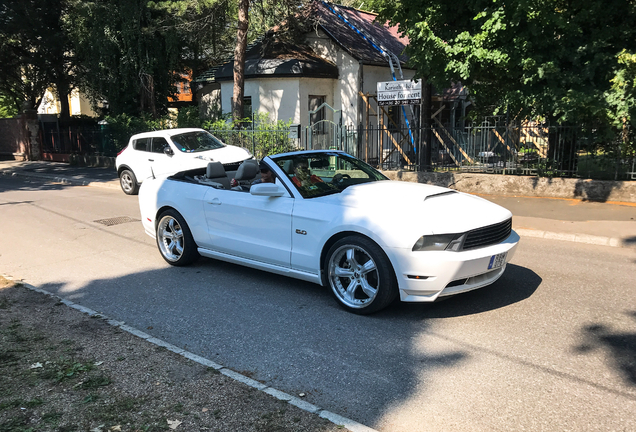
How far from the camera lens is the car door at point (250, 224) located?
5555 mm

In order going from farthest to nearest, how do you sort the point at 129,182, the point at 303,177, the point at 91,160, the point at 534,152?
the point at 91,160
the point at 129,182
the point at 534,152
the point at 303,177

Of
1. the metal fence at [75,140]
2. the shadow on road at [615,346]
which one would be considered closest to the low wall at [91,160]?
the metal fence at [75,140]

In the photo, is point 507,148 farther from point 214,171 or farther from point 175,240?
point 175,240

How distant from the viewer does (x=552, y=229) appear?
867cm

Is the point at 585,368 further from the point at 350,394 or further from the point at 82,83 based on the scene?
the point at 82,83

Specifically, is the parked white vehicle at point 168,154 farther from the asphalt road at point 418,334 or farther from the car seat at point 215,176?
the car seat at point 215,176

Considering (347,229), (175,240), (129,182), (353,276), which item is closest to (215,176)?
(175,240)

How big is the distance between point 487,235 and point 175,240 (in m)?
4.02

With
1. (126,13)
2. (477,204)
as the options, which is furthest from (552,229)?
(126,13)

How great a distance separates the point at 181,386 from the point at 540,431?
2306mm

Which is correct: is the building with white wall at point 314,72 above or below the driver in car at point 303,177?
above

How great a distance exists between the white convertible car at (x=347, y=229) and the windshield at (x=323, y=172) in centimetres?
1

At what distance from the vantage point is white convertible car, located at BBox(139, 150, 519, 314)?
4633mm

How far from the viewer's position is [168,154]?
14.1 metres
